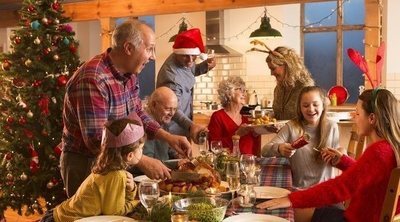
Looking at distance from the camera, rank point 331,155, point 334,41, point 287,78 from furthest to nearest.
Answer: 1. point 334,41
2. point 287,78
3. point 331,155

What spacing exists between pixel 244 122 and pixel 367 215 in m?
1.74

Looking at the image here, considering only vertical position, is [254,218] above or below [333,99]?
below

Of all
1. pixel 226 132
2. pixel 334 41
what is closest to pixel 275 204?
pixel 226 132

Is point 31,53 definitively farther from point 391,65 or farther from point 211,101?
point 391,65

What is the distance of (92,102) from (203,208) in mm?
840

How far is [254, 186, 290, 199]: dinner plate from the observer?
205 cm

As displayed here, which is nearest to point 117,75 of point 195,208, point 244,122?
point 195,208

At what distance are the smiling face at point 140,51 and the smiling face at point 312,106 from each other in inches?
44.2

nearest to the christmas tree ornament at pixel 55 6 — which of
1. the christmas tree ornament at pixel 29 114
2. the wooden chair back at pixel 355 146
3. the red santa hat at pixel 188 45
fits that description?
the christmas tree ornament at pixel 29 114

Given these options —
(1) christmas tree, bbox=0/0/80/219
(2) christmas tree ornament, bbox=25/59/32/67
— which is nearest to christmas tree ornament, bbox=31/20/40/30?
(1) christmas tree, bbox=0/0/80/219

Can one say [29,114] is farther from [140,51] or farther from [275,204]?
[275,204]

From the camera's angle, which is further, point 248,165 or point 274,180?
point 274,180

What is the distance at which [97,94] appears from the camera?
2205 millimetres

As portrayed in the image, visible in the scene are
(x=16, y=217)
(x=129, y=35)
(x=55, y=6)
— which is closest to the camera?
(x=129, y=35)
